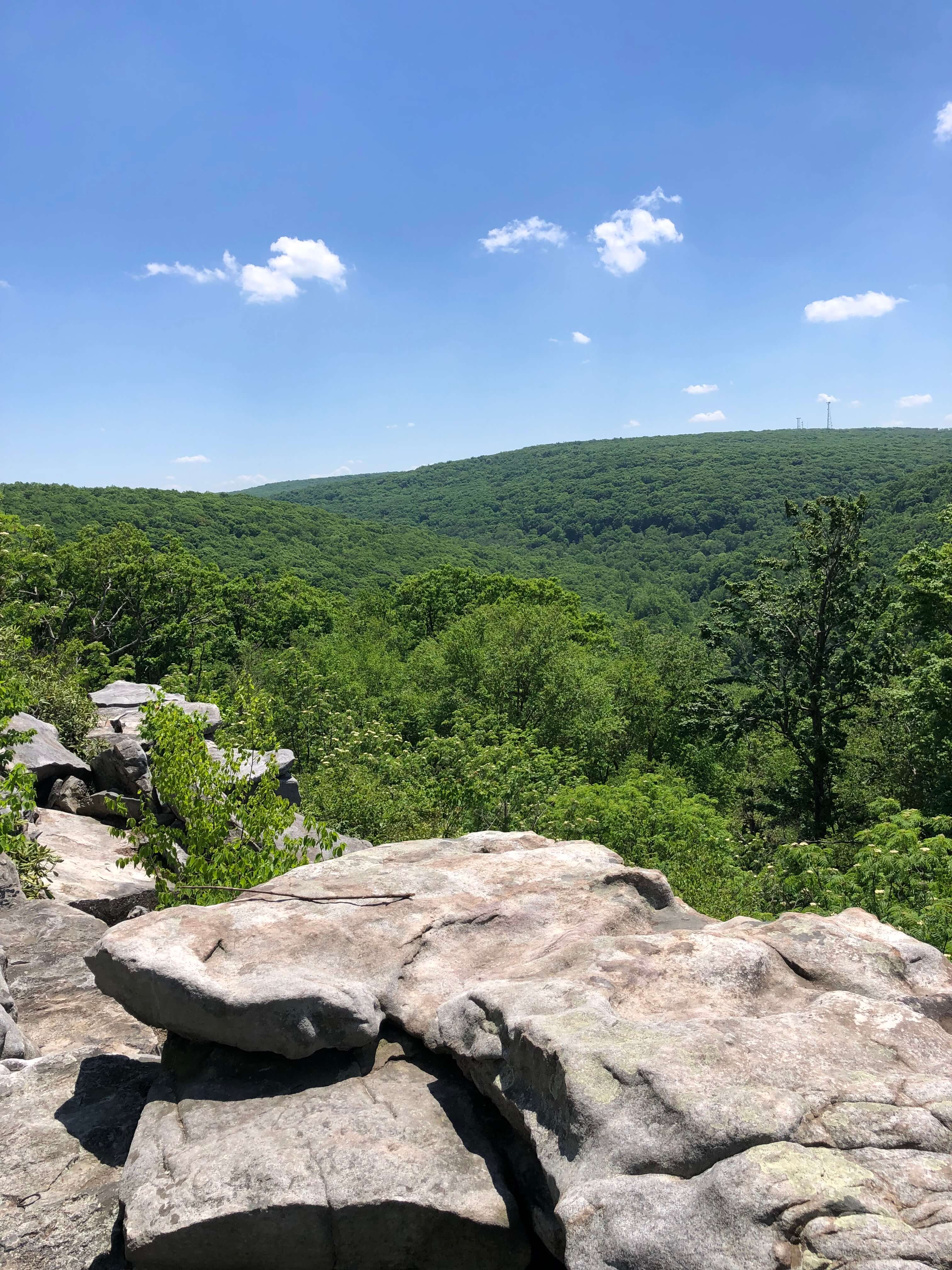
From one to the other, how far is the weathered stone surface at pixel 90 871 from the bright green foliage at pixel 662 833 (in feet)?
29.0

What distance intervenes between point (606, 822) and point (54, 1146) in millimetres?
13426

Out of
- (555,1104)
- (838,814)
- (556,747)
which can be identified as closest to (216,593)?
(556,747)

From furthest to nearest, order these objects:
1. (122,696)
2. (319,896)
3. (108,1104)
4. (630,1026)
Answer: (122,696) → (319,896) → (108,1104) → (630,1026)

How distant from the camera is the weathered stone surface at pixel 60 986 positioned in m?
7.61

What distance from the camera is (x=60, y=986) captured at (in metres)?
8.69

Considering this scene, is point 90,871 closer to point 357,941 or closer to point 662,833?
point 357,941

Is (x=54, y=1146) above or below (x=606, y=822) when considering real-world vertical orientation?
above

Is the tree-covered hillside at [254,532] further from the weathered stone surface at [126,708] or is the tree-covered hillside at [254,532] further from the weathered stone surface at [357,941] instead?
the weathered stone surface at [357,941]

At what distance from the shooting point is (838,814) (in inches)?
1247

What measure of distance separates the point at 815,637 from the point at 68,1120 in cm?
3092

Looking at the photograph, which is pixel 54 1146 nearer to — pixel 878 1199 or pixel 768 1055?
pixel 768 1055

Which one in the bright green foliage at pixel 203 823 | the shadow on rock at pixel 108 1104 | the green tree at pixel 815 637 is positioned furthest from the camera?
the green tree at pixel 815 637

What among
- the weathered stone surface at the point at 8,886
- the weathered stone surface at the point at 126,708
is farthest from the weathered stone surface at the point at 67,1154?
the weathered stone surface at the point at 126,708

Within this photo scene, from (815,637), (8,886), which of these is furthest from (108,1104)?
(815,637)
